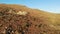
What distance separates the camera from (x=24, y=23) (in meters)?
31.6

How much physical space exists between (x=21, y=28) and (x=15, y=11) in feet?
16.1

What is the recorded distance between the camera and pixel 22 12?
3412cm

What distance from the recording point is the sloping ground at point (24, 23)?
3075cm

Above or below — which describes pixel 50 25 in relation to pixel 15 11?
below

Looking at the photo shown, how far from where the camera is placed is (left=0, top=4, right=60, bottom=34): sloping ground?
30.8 meters

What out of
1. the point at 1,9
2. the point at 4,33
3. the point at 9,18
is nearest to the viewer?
the point at 4,33

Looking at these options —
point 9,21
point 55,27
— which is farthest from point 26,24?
point 55,27

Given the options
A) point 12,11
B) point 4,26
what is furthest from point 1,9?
point 4,26

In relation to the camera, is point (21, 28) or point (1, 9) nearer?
point (21, 28)

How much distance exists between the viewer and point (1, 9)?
3469 cm

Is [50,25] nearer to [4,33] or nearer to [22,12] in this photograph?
[22,12]

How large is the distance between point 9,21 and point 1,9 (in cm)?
411

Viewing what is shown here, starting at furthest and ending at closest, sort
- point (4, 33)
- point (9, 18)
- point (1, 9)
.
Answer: point (1, 9), point (9, 18), point (4, 33)

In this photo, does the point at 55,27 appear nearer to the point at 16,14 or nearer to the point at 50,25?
the point at 50,25
